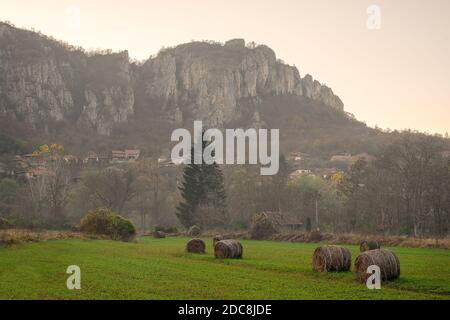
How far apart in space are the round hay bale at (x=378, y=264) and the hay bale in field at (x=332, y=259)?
9.23ft

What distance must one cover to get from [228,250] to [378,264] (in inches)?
518

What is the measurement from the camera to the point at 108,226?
55.0 meters

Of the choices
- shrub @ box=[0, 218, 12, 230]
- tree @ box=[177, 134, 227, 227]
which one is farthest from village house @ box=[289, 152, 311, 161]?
shrub @ box=[0, 218, 12, 230]

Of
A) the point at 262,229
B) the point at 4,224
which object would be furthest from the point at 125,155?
the point at 4,224

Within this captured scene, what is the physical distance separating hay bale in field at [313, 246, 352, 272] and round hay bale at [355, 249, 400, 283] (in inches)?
111

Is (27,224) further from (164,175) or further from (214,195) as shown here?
(164,175)

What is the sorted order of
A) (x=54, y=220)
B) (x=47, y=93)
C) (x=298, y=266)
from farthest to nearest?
(x=47, y=93) → (x=54, y=220) → (x=298, y=266)

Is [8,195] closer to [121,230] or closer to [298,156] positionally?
[121,230]

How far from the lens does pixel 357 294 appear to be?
18.1 m

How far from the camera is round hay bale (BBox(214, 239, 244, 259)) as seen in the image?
32688mm

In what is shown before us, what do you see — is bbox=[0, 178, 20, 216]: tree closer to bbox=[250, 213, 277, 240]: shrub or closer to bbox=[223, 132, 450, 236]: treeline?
bbox=[223, 132, 450, 236]: treeline

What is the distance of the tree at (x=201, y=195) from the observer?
8125 cm

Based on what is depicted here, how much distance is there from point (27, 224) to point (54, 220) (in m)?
7.88

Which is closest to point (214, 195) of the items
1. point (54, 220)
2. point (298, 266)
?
point (54, 220)
